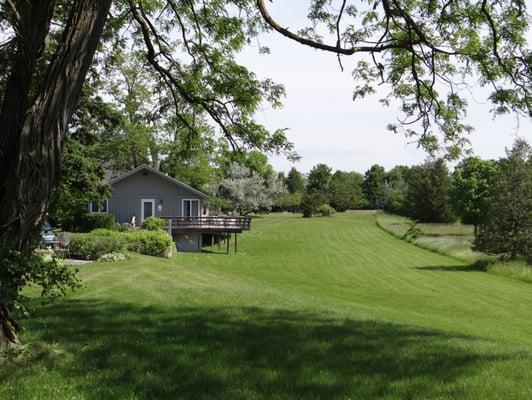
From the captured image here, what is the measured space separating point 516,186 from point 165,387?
36.5 m

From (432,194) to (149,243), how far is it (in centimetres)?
5235

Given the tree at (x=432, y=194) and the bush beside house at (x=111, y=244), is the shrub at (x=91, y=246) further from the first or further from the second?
the tree at (x=432, y=194)

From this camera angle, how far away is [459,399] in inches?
200

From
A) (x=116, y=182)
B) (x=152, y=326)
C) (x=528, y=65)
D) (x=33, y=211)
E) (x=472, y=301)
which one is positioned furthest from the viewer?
(x=116, y=182)

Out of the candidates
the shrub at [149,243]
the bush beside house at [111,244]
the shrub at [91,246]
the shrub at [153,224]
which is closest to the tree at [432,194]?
the shrub at [153,224]

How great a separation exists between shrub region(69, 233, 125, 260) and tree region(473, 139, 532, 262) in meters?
24.4

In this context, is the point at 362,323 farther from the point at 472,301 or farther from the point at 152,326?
the point at 472,301

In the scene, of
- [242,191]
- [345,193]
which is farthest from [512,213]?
[345,193]

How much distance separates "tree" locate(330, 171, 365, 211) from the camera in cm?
11738

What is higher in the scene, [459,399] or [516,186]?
[516,186]

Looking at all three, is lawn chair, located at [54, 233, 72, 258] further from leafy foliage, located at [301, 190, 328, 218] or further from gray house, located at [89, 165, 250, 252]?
leafy foliage, located at [301, 190, 328, 218]

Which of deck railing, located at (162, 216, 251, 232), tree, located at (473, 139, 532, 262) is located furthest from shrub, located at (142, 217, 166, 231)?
tree, located at (473, 139, 532, 262)

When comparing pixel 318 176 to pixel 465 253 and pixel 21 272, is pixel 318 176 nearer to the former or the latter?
pixel 465 253

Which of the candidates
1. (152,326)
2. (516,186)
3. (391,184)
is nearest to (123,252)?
(152,326)
